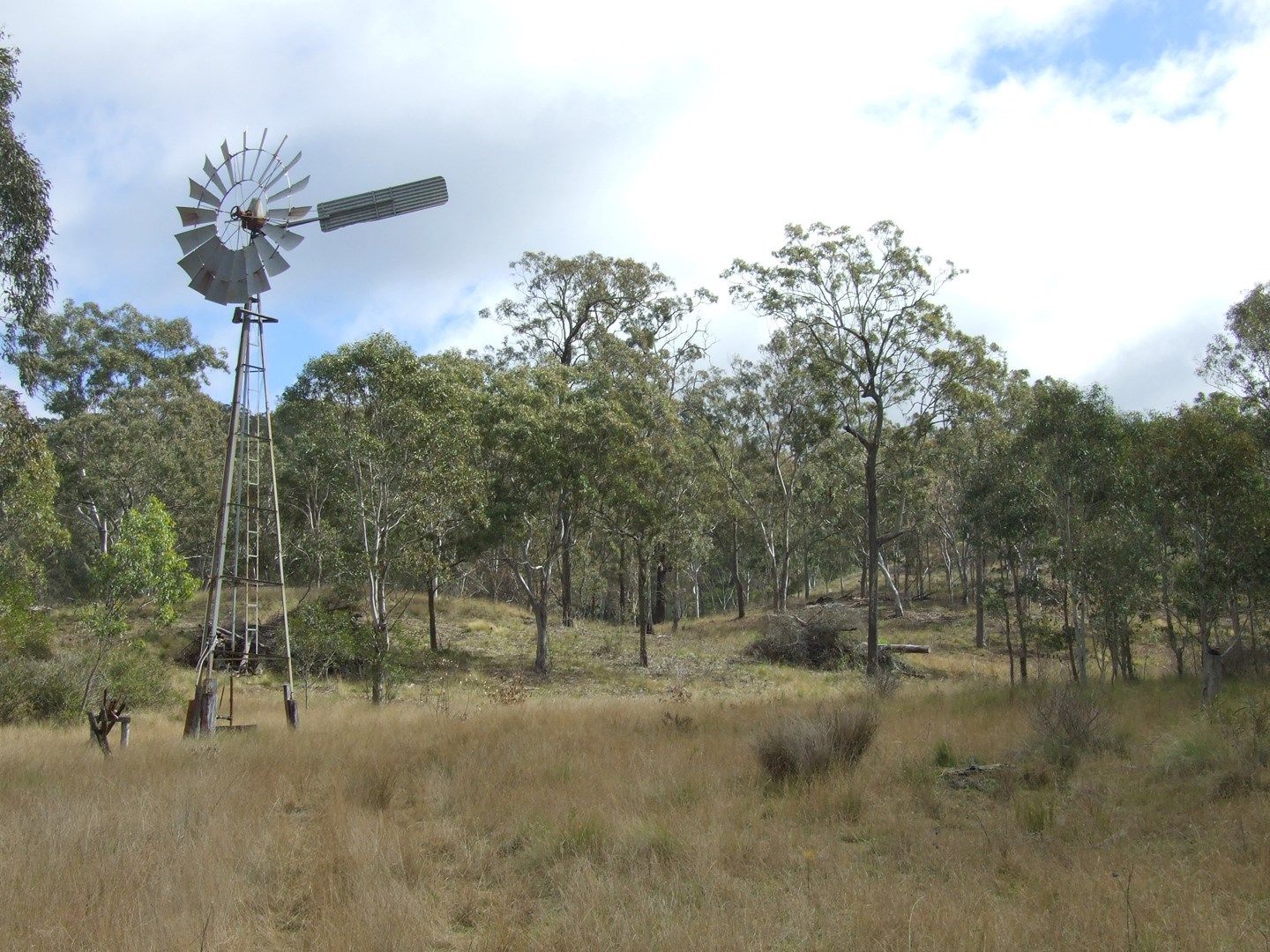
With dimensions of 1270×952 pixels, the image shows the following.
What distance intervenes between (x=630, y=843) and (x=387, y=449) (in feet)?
53.6

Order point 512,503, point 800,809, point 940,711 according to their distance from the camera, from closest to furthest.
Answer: point 800,809 < point 940,711 < point 512,503

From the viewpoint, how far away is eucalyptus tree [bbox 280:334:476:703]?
21375 mm

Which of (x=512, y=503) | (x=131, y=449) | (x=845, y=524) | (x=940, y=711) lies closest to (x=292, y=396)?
(x=512, y=503)

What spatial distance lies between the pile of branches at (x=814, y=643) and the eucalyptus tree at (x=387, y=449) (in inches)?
572

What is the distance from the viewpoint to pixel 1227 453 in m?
15.0

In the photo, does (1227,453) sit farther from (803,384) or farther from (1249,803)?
(803,384)

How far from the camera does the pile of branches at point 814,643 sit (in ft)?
102

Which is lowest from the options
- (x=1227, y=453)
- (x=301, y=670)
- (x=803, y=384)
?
(x=301, y=670)

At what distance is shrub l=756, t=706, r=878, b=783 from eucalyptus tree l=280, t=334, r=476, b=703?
46.3 feet

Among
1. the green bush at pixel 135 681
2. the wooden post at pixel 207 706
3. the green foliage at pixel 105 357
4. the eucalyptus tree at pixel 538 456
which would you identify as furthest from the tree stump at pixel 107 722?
the green foliage at pixel 105 357

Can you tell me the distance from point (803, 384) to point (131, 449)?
100 feet

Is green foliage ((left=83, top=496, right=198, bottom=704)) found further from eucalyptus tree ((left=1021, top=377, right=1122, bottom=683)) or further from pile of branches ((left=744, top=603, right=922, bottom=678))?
eucalyptus tree ((left=1021, top=377, right=1122, bottom=683))

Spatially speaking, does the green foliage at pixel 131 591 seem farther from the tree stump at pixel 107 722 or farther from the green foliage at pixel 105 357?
the green foliage at pixel 105 357

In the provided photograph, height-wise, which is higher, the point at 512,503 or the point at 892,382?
the point at 892,382
